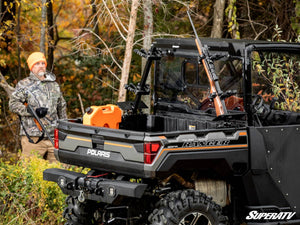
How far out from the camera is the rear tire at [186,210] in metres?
5.55

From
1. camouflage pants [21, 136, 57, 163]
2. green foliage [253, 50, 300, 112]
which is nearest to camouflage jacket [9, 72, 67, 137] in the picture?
camouflage pants [21, 136, 57, 163]

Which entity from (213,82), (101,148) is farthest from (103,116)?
(213,82)

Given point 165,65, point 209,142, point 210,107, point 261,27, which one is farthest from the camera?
point 261,27

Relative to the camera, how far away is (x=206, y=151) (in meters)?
5.66

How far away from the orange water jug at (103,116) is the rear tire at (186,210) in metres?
1.09

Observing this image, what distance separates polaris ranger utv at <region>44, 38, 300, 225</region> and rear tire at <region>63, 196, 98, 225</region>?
0.03 ft

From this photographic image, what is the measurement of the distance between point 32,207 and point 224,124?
259cm

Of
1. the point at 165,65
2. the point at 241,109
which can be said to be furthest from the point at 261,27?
the point at 241,109

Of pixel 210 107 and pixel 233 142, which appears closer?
pixel 233 142

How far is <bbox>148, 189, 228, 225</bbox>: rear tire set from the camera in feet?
18.2

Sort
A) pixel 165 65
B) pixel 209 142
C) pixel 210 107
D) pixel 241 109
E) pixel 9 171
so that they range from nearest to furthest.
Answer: pixel 209 142, pixel 241 109, pixel 210 107, pixel 165 65, pixel 9 171

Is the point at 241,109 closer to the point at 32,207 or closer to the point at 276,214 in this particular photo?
the point at 276,214

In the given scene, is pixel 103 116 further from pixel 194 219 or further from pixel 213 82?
pixel 194 219

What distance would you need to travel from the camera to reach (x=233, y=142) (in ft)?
19.0
